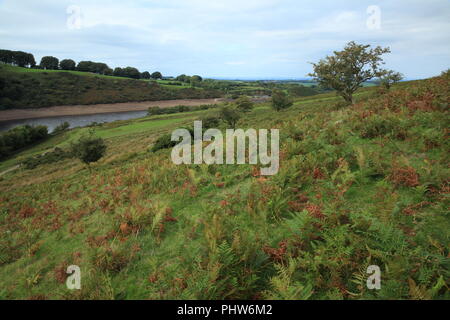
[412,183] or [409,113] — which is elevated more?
[409,113]

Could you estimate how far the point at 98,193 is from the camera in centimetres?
1276

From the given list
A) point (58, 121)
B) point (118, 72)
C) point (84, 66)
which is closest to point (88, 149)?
point (58, 121)

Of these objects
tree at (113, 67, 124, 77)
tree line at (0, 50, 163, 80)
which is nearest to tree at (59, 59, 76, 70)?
tree line at (0, 50, 163, 80)

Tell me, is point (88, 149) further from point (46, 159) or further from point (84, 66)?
point (84, 66)

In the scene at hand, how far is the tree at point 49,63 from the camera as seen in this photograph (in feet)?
530

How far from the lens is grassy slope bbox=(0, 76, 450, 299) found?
4270 mm

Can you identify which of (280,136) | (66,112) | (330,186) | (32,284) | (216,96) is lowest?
(32,284)

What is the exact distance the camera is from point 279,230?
588 cm

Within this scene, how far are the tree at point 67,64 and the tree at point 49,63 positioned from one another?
3.36m

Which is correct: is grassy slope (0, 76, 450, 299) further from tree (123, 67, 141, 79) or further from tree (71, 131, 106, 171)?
tree (123, 67, 141, 79)

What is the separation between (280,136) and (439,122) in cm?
646

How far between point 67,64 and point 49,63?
10868 mm

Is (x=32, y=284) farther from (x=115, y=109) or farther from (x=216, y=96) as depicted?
(x=216, y=96)
